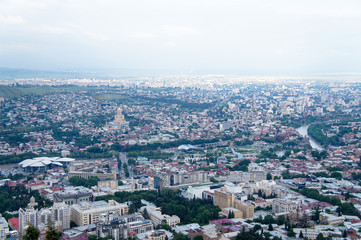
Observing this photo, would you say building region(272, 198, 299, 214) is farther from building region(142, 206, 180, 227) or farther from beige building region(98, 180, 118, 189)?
beige building region(98, 180, 118, 189)

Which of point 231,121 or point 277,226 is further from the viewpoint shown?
point 231,121

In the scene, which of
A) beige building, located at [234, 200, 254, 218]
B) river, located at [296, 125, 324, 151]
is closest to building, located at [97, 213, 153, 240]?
beige building, located at [234, 200, 254, 218]

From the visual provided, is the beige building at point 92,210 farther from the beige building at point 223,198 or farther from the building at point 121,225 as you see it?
the beige building at point 223,198

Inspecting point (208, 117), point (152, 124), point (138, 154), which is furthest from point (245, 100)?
point (138, 154)

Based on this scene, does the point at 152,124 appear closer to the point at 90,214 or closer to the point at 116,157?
the point at 116,157

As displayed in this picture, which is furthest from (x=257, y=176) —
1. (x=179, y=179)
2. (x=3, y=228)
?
(x=3, y=228)

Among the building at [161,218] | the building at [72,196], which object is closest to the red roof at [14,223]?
the building at [72,196]
